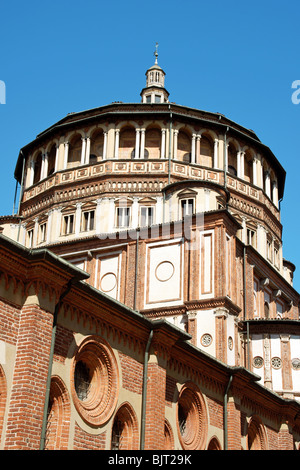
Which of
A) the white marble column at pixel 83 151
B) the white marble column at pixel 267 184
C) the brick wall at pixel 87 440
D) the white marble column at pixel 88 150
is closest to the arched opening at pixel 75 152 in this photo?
the white marble column at pixel 83 151

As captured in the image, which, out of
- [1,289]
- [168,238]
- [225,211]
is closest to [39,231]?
[168,238]

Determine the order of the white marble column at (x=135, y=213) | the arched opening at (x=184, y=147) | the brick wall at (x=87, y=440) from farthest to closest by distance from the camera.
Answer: the arched opening at (x=184, y=147) → the white marble column at (x=135, y=213) → the brick wall at (x=87, y=440)

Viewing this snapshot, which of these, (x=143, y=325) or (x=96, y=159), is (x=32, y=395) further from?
(x=96, y=159)

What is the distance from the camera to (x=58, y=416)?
46.5 feet

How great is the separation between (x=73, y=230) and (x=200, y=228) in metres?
10.1

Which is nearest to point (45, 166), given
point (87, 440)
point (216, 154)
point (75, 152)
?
point (75, 152)

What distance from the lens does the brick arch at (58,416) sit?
13930mm

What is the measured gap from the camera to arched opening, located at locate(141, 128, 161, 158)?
40250 mm

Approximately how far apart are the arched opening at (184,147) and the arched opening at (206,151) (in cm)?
85

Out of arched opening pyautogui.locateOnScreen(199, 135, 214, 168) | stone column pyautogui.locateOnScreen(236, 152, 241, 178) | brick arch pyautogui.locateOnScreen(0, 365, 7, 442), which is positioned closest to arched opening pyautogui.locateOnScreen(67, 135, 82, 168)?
arched opening pyautogui.locateOnScreen(199, 135, 214, 168)

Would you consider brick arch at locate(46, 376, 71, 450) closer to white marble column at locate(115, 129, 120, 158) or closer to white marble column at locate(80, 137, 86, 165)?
white marble column at locate(115, 129, 120, 158)

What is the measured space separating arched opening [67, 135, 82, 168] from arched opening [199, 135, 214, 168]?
7.51 m

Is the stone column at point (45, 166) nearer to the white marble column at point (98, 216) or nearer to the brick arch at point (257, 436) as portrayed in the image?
the white marble column at point (98, 216)

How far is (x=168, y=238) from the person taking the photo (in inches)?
1267
